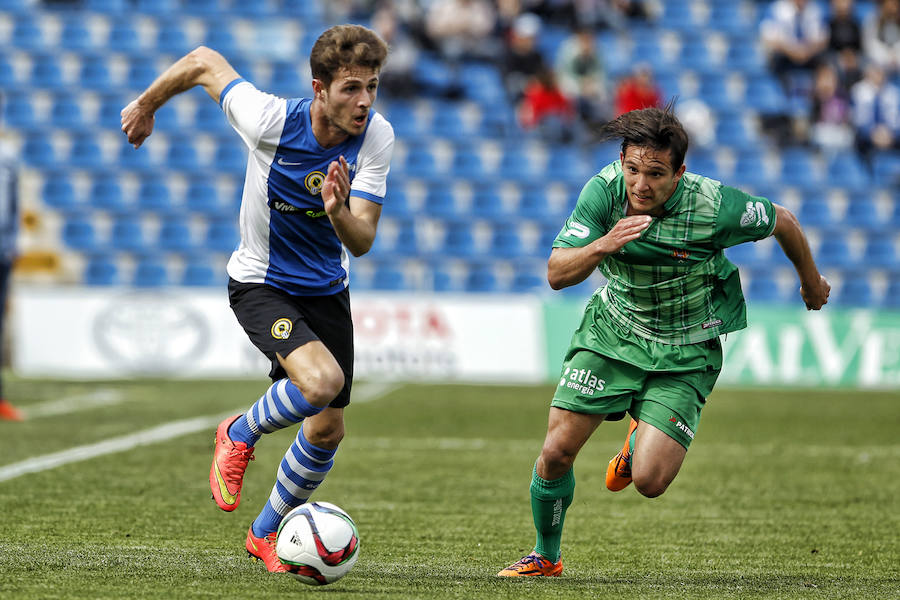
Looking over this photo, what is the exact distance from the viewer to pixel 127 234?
1848 centimetres

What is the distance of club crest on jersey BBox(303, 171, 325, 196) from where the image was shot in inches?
202

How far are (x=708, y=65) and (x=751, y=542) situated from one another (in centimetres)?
1562

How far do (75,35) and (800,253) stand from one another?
56.1ft

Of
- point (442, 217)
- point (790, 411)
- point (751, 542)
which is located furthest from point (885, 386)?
point (751, 542)

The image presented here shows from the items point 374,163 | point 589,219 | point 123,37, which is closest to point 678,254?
point 589,219

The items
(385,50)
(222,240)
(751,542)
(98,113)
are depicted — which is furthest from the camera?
(98,113)

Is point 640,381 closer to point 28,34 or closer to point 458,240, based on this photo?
point 458,240

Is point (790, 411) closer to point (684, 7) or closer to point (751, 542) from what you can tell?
point (751, 542)

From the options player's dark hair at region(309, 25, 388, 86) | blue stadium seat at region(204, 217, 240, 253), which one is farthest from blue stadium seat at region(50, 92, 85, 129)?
player's dark hair at region(309, 25, 388, 86)

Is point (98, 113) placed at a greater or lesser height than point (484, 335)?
greater

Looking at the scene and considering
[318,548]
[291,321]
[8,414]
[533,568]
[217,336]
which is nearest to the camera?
[318,548]

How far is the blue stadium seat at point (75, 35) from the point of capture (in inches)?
795

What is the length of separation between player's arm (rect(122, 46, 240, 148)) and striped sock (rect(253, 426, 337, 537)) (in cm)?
139

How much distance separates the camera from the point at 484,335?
1602cm
